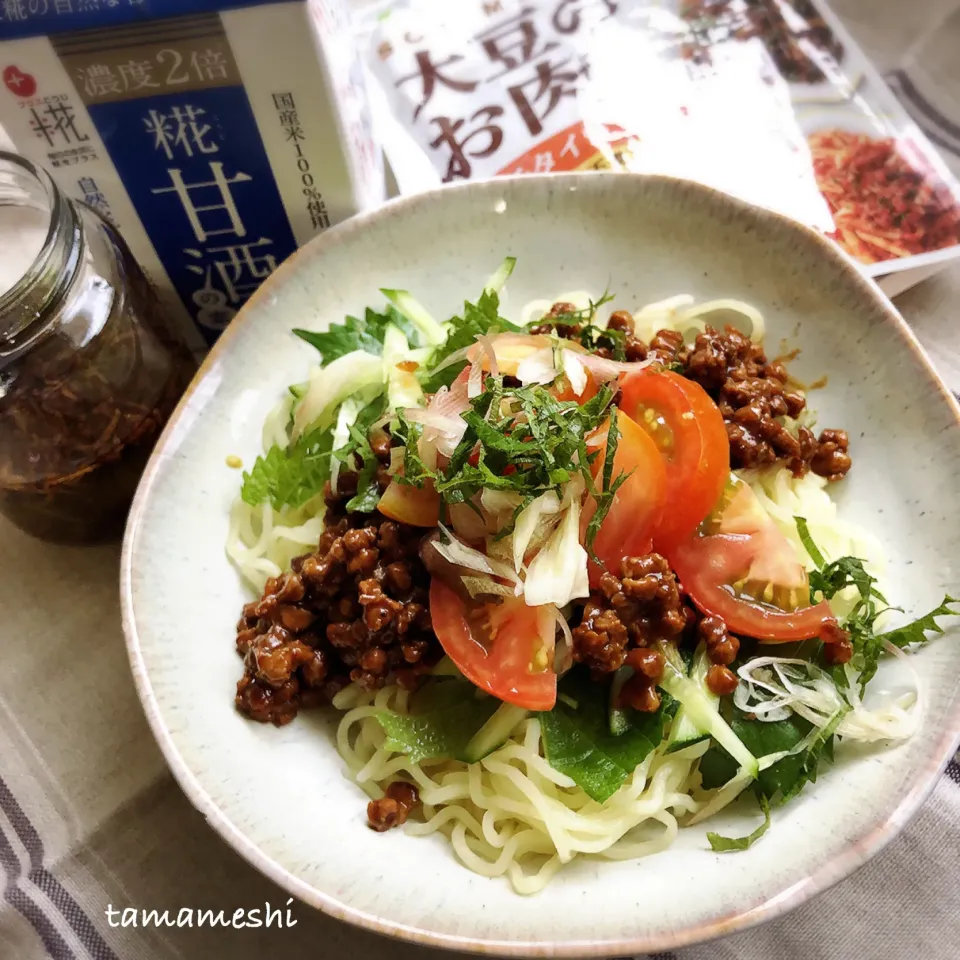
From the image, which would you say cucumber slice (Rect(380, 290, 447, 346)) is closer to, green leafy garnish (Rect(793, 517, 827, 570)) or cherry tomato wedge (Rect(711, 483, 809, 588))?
cherry tomato wedge (Rect(711, 483, 809, 588))

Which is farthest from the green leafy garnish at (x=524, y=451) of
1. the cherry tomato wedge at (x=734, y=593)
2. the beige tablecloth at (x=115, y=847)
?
the beige tablecloth at (x=115, y=847)

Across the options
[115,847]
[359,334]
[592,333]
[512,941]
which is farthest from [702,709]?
[115,847]

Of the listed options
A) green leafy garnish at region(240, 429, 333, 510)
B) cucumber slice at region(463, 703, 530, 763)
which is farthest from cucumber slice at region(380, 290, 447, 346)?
cucumber slice at region(463, 703, 530, 763)

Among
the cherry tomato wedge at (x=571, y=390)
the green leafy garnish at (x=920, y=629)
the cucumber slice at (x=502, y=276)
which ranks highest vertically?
the cucumber slice at (x=502, y=276)

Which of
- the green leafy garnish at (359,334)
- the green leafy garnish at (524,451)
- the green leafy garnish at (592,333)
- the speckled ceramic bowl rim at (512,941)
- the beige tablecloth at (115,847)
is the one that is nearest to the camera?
the speckled ceramic bowl rim at (512,941)

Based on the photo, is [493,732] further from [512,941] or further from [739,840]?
[739,840]

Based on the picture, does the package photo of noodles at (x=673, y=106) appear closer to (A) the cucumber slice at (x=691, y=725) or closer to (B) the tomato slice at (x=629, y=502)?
(B) the tomato slice at (x=629, y=502)
